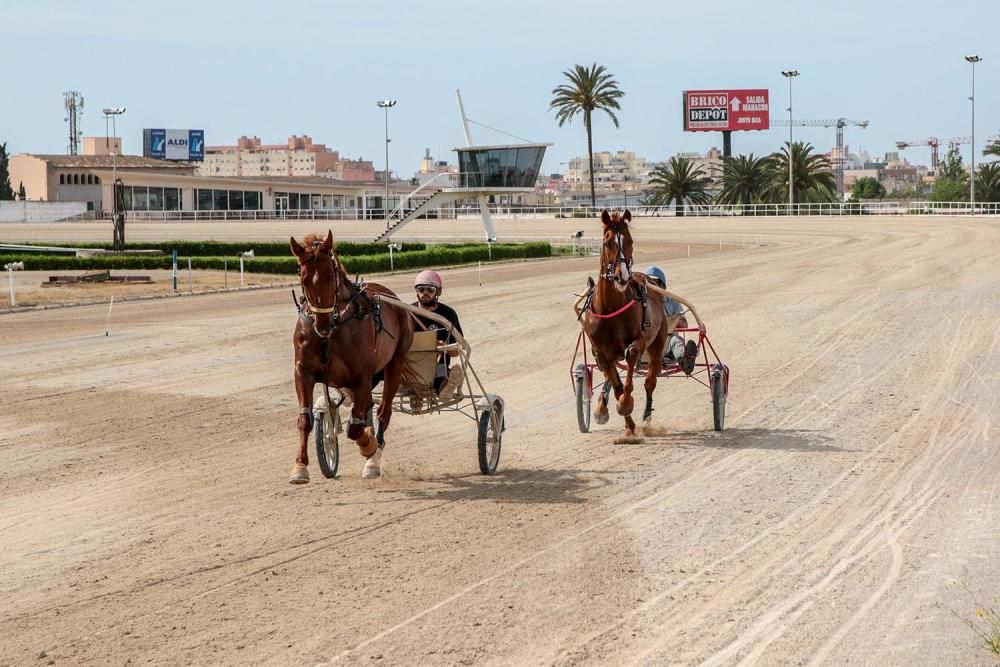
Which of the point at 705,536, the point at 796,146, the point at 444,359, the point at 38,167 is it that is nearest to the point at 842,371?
the point at 444,359

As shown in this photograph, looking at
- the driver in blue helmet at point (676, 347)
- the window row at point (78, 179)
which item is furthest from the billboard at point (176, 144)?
the driver in blue helmet at point (676, 347)

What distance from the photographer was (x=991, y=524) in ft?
27.8

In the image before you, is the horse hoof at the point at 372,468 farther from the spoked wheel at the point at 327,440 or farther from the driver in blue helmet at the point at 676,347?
the driver in blue helmet at the point at 676,347

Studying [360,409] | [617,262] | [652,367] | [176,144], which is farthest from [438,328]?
[176,144]

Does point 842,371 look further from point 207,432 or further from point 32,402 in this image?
point 32,402

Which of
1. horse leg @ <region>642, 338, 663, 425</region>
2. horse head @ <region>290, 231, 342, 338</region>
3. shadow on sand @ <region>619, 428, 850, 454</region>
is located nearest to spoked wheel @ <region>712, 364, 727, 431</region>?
shadow on sand @ <region>619, 428, 850, 454</region>

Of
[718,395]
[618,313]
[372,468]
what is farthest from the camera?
[718,395]

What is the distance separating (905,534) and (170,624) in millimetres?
4411

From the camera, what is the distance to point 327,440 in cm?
981

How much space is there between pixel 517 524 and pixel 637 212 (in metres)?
86.0

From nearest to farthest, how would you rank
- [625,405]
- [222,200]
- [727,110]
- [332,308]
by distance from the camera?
[332,308] → [625,405] → [222,200] → [727,110]

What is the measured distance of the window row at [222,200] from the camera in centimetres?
10244

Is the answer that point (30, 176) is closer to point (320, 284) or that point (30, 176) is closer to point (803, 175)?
point (803, 175)

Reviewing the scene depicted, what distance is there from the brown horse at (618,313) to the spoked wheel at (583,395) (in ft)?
1.78
